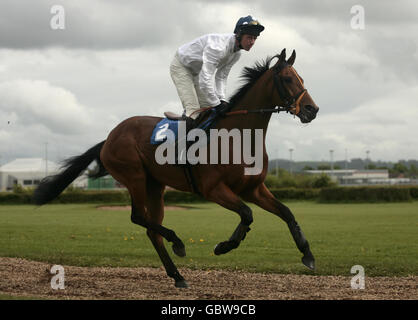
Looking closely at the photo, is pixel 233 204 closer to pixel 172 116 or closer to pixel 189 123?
pixel 189 123

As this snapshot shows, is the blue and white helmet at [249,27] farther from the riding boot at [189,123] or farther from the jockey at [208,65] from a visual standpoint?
the riding boot at [189,123]

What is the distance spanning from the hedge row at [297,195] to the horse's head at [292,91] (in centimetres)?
3193

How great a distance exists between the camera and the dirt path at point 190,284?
270 inches

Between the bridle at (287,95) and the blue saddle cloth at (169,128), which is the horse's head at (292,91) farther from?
the blue saddle cloth at (169,128)

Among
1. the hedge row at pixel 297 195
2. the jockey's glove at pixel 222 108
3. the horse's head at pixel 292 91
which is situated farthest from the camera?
the hedge row at pixel 297 195

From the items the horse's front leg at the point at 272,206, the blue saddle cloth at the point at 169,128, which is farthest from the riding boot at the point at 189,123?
the horse's front leg at the point at 272,206

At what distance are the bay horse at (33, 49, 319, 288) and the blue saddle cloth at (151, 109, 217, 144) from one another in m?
0.11

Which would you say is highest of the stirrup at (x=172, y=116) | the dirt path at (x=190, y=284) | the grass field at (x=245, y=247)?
the stirrup at (x=172, y=116)

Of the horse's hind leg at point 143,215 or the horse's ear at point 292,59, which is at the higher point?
the horse's ear at point 292,59

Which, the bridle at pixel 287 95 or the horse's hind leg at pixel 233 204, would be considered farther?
the horse's hind leg at pixel 233 204

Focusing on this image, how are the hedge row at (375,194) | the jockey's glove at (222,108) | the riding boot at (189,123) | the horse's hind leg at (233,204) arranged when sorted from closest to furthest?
the horse's hind leg at (233,204)
the jockey's glove at (222,108)
the riding boot at (189,123)
the hedge row at (375,194)

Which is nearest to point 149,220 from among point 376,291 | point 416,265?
point 376,291
